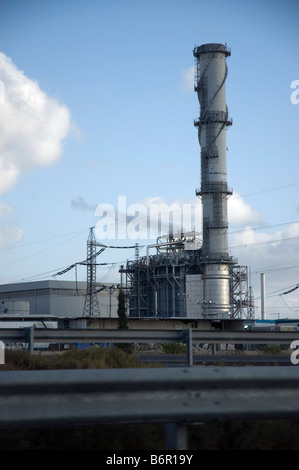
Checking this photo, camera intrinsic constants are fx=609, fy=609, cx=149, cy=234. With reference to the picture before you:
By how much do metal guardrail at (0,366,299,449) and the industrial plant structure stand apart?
55331 mm

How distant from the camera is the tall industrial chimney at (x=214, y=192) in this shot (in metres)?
62.4

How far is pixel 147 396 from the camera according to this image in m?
4.58

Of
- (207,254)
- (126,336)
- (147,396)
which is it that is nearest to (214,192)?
(207,254)

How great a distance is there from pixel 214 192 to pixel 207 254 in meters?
6.46

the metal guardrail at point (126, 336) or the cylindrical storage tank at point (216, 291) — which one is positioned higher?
the cylindrical storage tank at point (216, 291)

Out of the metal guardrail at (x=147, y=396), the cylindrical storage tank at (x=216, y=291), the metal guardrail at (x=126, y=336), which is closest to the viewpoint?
the metal guardrail at (x=147, y=396)

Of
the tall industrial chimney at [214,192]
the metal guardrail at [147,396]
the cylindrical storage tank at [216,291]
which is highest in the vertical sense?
the tall industrial chimney at [214,192]

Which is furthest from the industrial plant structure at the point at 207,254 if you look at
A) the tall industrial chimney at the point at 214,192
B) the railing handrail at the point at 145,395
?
the railing handrail at the point at 145,395

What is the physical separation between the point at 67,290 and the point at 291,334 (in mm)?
80182

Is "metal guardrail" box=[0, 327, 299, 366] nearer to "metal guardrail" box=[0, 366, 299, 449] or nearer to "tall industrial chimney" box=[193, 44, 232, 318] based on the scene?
"metal guardrail" box=[0, 366, 299, 449]

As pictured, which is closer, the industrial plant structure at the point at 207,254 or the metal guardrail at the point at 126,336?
the metal guardrail at the point at 126,336

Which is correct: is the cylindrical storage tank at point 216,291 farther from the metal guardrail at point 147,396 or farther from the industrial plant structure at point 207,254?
the metal guardrail at point 147,396

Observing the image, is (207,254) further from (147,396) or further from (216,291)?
(147,396)

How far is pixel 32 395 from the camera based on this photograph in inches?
173
